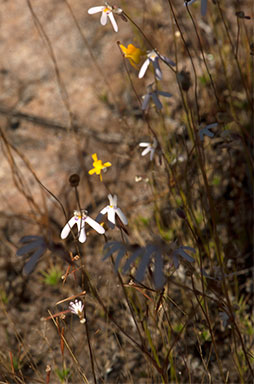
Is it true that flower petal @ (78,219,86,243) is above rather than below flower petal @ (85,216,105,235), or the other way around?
below

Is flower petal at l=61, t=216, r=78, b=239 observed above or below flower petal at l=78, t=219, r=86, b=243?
above

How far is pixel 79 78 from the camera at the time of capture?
2016 millimetres

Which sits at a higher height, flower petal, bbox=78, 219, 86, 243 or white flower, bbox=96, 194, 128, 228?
white flower, bbox=96, 194, 128, 228

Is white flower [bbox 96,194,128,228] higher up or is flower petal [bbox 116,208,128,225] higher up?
white flower [bbox 96,194,128,228]

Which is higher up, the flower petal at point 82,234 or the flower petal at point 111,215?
the flower petal at point 111,215

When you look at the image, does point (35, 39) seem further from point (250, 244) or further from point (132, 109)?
point (250, 244)

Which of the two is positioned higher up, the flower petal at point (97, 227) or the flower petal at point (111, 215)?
the flower petal at point (97, 227)

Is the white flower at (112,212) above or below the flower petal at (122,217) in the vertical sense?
above

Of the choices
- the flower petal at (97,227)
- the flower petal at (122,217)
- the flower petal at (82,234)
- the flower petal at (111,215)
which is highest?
the flower petal at (97,227)

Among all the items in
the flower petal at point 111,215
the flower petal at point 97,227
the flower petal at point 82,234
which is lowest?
the flower petal at point 82,234

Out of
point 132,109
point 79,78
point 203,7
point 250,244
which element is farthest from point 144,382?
point 79,78

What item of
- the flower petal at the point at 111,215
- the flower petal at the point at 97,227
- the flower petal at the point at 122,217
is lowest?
the flower petal at the point at 122,217

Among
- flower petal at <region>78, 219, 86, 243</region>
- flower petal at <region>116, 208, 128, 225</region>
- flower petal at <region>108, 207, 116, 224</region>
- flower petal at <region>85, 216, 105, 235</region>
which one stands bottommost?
flower petal at <region>78, 219, 86, 243</region>

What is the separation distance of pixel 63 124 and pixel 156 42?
0.56m
